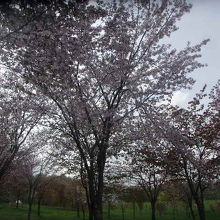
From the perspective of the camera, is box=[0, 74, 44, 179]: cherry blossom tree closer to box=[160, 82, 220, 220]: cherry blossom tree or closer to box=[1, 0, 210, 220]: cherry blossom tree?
box=[1, 0, 210, 220]: cherry blossom tree

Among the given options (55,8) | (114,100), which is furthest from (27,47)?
(114,100)

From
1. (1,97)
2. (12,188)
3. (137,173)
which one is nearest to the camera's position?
(1,97)

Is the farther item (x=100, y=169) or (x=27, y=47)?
Result: (x=100, y=169)

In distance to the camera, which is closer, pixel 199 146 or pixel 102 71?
pixel 102 71

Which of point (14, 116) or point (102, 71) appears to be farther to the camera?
point (14, 116)

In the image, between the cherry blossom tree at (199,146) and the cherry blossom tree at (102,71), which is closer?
the cherry blossom tree at (102,71)

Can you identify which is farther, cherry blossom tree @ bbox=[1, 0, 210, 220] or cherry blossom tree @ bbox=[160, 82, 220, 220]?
cherry blossom tree @ bbox=[160, 82, 220, 220]

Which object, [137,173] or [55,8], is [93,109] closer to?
[55,8]

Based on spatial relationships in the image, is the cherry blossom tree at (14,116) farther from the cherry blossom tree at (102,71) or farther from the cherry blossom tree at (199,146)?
the cherry blossom tree at (199,146)

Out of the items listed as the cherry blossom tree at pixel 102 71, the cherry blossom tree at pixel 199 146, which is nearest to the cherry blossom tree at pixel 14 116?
the cherry blossom tree at pixel 102 71

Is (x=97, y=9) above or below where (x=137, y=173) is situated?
above

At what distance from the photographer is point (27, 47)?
25.7ft

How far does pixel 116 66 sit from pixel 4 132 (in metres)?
10.6

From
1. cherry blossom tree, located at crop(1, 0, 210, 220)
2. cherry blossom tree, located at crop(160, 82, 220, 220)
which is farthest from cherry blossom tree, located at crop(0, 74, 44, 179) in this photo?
cherry blossom tree, located at crop(160, 82, 220, 220)
